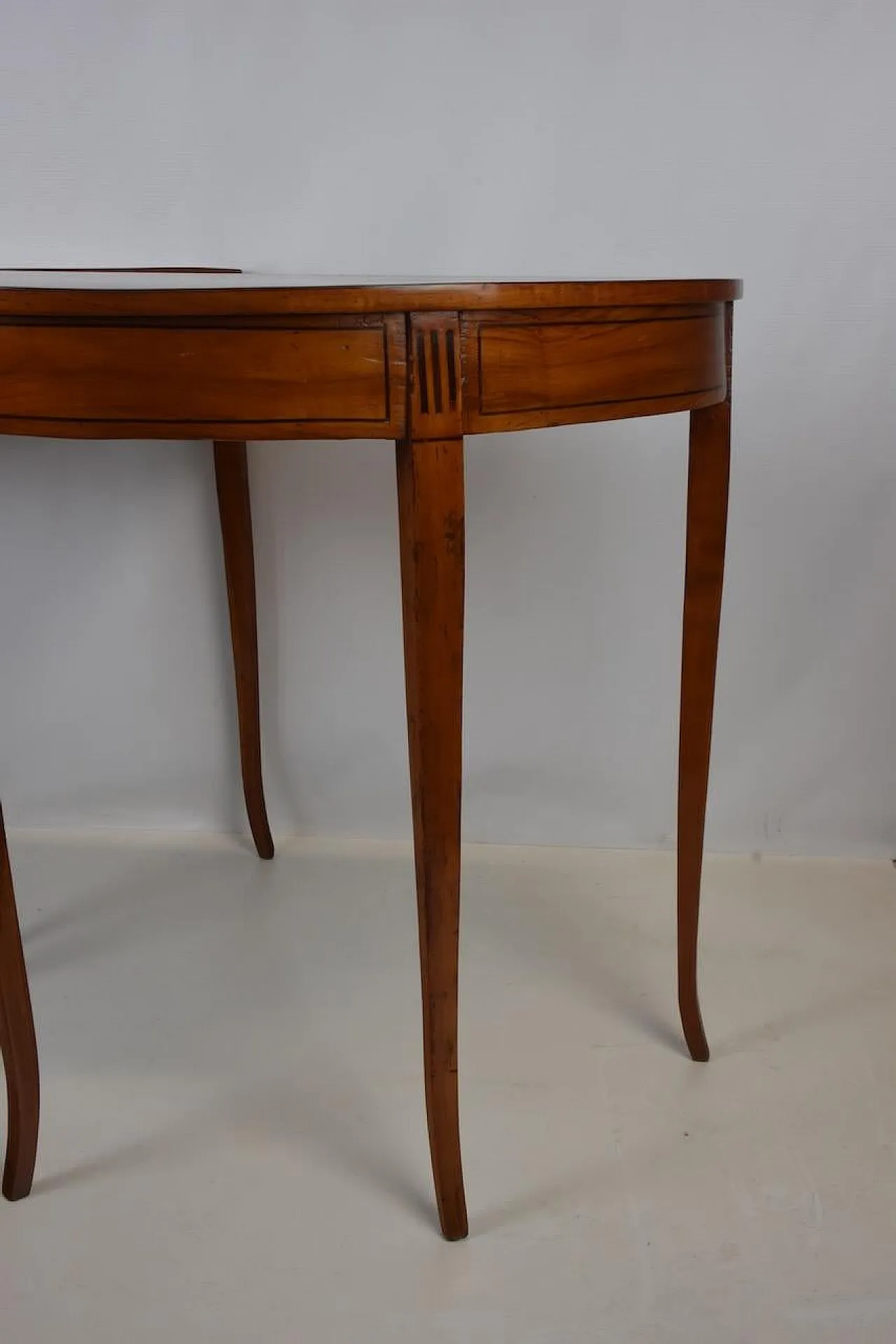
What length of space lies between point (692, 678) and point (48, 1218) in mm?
735

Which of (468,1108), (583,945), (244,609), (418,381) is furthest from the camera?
(244,609)

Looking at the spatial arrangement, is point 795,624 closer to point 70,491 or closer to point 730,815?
point 730,815

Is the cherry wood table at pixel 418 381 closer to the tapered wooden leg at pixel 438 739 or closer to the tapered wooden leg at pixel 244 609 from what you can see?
the tapered wooden leg at pixel 438 739

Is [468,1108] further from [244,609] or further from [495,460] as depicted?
[495,460]

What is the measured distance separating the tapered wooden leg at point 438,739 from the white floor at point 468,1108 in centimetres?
10

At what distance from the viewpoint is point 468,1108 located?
1.23 metres

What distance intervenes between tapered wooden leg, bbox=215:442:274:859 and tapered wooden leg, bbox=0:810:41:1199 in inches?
24.1

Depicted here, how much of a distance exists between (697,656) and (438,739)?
1.26 feet

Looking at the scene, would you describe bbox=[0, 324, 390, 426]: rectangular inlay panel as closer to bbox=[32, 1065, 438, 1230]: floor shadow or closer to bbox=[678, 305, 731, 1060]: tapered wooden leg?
bbox=[678, 305, 731, 1060]: tapered wooden leg

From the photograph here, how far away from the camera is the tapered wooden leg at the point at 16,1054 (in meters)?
1.08

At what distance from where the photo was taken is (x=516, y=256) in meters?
1.56

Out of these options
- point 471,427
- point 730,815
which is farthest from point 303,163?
point 730,815

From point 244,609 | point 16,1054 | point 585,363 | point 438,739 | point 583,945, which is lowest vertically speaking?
point 583,945

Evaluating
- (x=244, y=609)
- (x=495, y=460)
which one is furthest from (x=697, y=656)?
(x=244, y=609)
